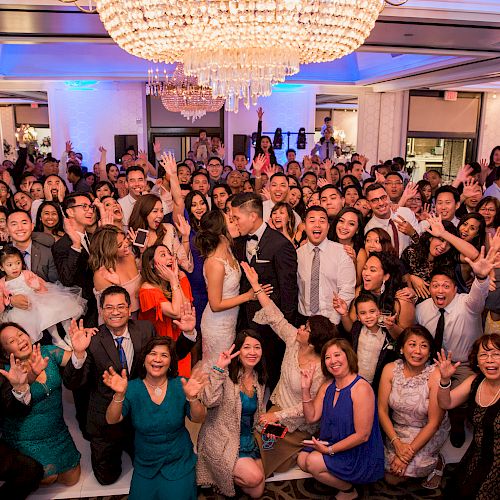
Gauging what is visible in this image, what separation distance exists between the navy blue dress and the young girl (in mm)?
1815

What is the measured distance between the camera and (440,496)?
324cm

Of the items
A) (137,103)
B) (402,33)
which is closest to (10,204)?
(402,33)

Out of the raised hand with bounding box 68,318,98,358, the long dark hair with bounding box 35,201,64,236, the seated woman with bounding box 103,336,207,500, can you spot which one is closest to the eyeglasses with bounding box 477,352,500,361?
the seated woman with bounding box 103,336,207,500

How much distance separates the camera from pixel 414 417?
336 cm

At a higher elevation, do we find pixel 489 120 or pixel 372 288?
pixel 489 120

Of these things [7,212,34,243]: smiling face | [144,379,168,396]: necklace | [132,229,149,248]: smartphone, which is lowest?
[144,379,168,396]: necklace

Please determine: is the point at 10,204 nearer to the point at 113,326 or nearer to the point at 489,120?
the point at 113,326

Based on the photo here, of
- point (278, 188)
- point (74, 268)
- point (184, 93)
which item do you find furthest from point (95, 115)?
point (74, 268)

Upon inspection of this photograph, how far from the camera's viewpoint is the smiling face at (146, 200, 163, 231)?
4500 millimetres

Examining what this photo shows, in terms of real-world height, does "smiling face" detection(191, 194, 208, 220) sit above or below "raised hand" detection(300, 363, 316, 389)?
above

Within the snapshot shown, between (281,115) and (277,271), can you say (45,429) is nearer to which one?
(277,271)

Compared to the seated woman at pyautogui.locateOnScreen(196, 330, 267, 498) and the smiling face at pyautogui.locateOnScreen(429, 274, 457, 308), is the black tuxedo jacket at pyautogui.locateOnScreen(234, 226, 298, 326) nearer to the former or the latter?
the seated woman at pyautogui.locateOnScreen(196, 330, 267, 498)

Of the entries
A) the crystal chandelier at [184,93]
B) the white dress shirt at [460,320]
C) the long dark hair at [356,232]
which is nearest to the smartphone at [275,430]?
the white dress shirt at [460,320]

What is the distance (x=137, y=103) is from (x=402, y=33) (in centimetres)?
822
